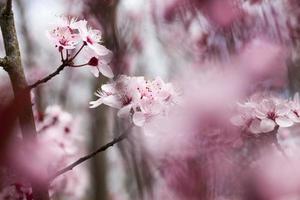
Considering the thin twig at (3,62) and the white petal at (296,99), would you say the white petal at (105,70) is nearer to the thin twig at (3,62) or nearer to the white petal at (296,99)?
the thin twig at (3,62)

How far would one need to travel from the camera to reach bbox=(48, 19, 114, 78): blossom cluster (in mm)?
1389

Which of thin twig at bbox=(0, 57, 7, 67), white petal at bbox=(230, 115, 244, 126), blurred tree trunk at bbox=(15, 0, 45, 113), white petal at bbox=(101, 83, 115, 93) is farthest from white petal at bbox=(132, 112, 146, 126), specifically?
blurred tree trunk at bbox=(15, 0, 45, 113)

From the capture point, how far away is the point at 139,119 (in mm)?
1338

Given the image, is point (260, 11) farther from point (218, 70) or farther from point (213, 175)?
point (213, 175)

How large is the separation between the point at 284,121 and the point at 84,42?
543 mm

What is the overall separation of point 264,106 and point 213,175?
1.56 ft

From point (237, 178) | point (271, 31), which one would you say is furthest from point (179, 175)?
point (271, 31)

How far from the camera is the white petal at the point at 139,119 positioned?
133 cm

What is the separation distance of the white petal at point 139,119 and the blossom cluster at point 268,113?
0.78 ft

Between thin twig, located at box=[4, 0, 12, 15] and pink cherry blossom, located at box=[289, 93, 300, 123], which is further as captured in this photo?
pink cherry blossom, located at box=[289, 93, 300, 123]

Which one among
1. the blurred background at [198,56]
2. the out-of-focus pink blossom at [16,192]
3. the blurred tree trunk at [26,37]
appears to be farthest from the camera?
the blurred tree trunk at [26,37]

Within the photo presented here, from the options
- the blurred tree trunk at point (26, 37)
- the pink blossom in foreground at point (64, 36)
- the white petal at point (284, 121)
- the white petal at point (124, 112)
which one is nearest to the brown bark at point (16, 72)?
the pink blossom in foreground at point (64, 36)

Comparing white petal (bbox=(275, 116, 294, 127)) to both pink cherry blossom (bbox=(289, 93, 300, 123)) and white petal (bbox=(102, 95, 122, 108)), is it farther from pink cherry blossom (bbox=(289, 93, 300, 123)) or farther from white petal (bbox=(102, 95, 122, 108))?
white petal (bbox=(102, 95, 122, 108))

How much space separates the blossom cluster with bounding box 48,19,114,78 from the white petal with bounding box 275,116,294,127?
0.43m
